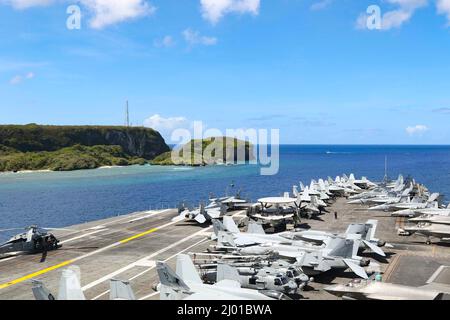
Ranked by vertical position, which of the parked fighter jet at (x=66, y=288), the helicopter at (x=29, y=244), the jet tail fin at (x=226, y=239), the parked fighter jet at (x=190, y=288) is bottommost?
the helicopter at (x=29, y=244)

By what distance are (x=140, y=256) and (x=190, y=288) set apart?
2142 cm

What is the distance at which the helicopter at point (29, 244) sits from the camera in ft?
147

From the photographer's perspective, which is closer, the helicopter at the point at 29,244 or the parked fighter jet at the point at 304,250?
the parked fighter jet at the point at 304,250

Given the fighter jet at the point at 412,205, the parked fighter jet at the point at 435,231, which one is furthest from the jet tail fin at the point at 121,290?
the fighter jet at the point at 412,205

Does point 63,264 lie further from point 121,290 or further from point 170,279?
point 121,290

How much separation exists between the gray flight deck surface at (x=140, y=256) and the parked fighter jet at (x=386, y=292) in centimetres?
428

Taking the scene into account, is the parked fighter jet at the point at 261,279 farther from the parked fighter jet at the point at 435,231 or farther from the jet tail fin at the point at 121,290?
the parked fighter jet at the point at 435,231

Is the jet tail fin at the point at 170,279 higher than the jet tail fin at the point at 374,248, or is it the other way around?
the jet tail fin at the point at 170,279

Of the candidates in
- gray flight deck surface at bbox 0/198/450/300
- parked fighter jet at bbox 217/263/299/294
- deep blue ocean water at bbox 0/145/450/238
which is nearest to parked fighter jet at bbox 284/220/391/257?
gray flight deck surface at bbox 0/198/450/300

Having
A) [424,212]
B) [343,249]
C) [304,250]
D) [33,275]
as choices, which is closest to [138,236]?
[33,275]

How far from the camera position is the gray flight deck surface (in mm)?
35438

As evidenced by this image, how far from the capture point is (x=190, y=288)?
83.6 ft

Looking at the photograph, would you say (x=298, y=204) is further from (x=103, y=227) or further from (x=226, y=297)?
(x=226, y=297)

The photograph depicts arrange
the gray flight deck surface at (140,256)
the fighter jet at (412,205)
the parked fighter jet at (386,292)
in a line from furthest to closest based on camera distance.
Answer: the fighter jet at (412,205) → the gray flight deck surface at (140,256) → the parked fighter jet at (386,292)
